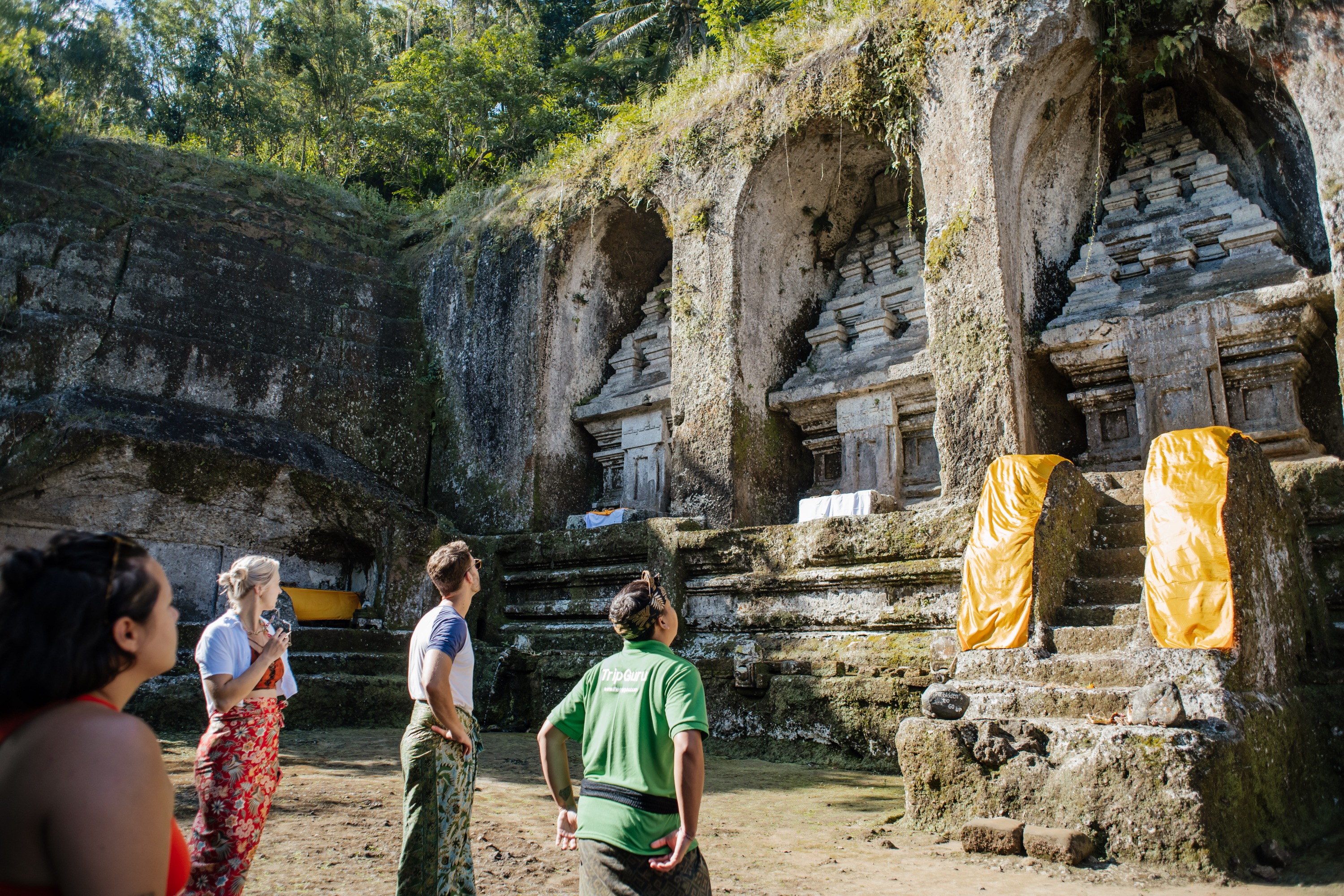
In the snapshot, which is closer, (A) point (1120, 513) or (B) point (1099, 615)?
(B) point (1099, 615)

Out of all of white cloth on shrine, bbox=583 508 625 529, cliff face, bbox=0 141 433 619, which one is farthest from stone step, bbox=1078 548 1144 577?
cliff face, bbox=0 141 433 619

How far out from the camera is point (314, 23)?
18359 mm

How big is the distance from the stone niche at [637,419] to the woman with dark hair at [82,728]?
786 cm

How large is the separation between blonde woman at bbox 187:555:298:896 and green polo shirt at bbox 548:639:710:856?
1115mm

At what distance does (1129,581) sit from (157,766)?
466 centimetres

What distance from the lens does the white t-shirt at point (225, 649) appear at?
9.57ft

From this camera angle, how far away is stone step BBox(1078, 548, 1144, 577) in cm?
502

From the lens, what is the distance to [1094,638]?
433cm

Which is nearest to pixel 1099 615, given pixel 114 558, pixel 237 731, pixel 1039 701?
pixel 1039 701

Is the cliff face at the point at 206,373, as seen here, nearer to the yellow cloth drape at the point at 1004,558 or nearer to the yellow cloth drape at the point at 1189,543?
the yellow cloth drape at the point at 1004,558

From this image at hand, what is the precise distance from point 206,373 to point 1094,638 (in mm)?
8446

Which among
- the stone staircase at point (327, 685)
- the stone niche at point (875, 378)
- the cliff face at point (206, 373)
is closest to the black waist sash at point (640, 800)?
the stone staircase at point (327, 685)

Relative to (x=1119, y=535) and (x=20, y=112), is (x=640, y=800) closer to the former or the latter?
(x=1119, y=535)

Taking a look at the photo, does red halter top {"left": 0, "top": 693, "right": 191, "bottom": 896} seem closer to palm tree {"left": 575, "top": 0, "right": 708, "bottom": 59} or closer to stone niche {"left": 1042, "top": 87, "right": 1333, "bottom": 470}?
stone niche {"left": 1042, "top": 87, "right": 1333, "bottom": 470}
